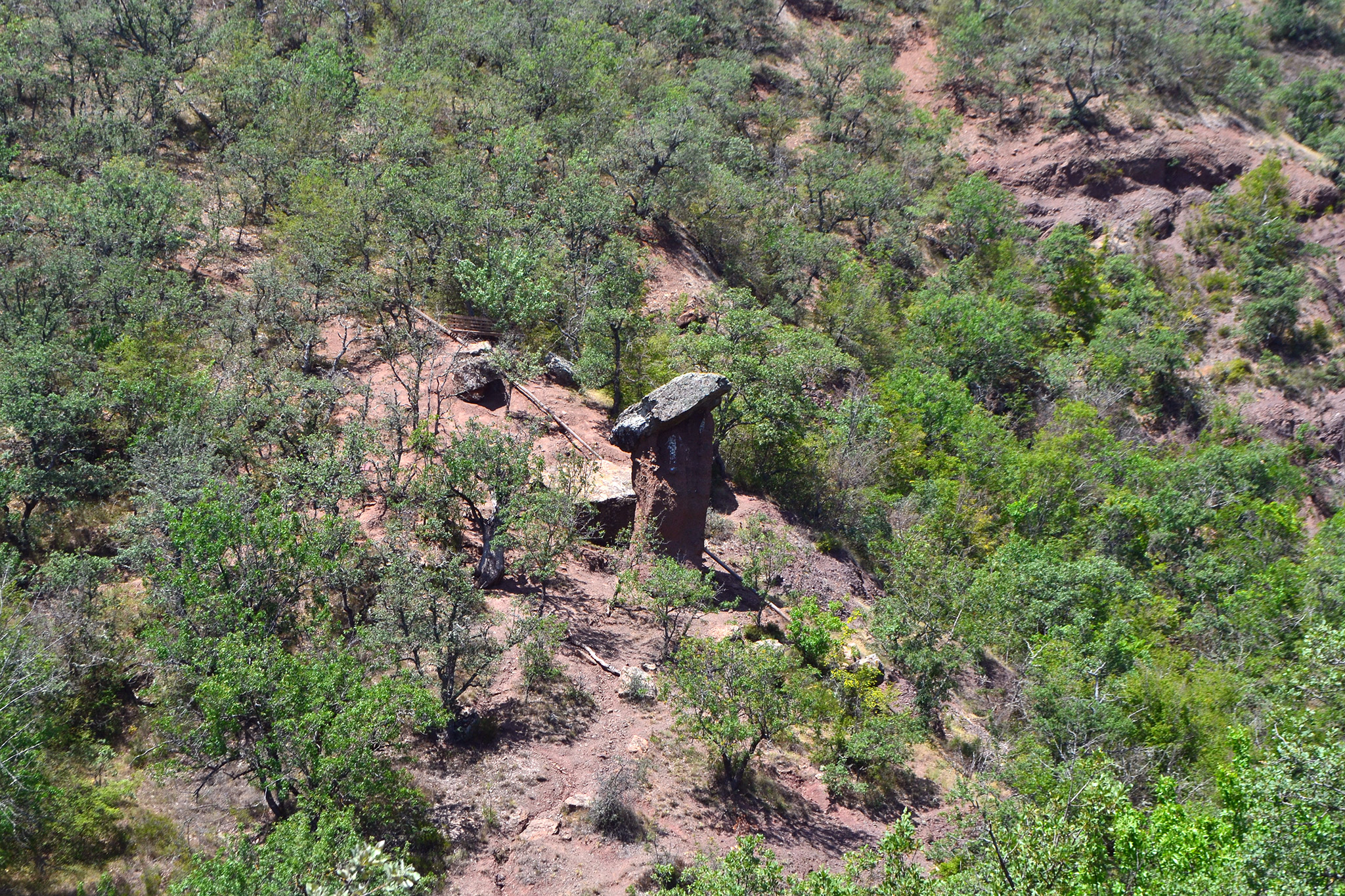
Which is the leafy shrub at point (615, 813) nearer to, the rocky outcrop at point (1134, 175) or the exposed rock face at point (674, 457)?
the exposed rock face at point (674, 457)

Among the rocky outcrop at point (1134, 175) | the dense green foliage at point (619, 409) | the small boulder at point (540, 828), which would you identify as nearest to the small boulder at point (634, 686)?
the dense green foliage at point (619, 409)

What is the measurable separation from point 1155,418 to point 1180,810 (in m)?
36.6

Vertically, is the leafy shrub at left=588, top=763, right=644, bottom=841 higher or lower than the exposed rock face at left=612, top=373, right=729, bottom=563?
lower

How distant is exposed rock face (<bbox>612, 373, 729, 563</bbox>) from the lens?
25.8m

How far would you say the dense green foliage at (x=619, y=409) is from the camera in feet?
52.0

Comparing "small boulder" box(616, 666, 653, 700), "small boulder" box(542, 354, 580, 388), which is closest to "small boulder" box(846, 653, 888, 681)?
"small boulder" box(616, 666, 653, 700)

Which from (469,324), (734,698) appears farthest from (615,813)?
(469,324)

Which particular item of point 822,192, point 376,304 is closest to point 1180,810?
point 376,304

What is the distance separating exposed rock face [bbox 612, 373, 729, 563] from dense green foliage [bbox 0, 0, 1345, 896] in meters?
2.16

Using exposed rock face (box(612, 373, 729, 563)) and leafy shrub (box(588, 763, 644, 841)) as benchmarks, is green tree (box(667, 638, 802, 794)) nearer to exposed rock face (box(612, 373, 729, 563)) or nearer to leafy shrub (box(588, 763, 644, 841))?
leafy shrub (box(588, 763, 644, 841))

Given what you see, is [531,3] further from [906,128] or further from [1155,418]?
[1155,418]

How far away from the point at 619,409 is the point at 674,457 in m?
6.18

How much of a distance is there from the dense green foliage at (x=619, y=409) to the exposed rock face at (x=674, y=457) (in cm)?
216

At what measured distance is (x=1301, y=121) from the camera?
60188mm
